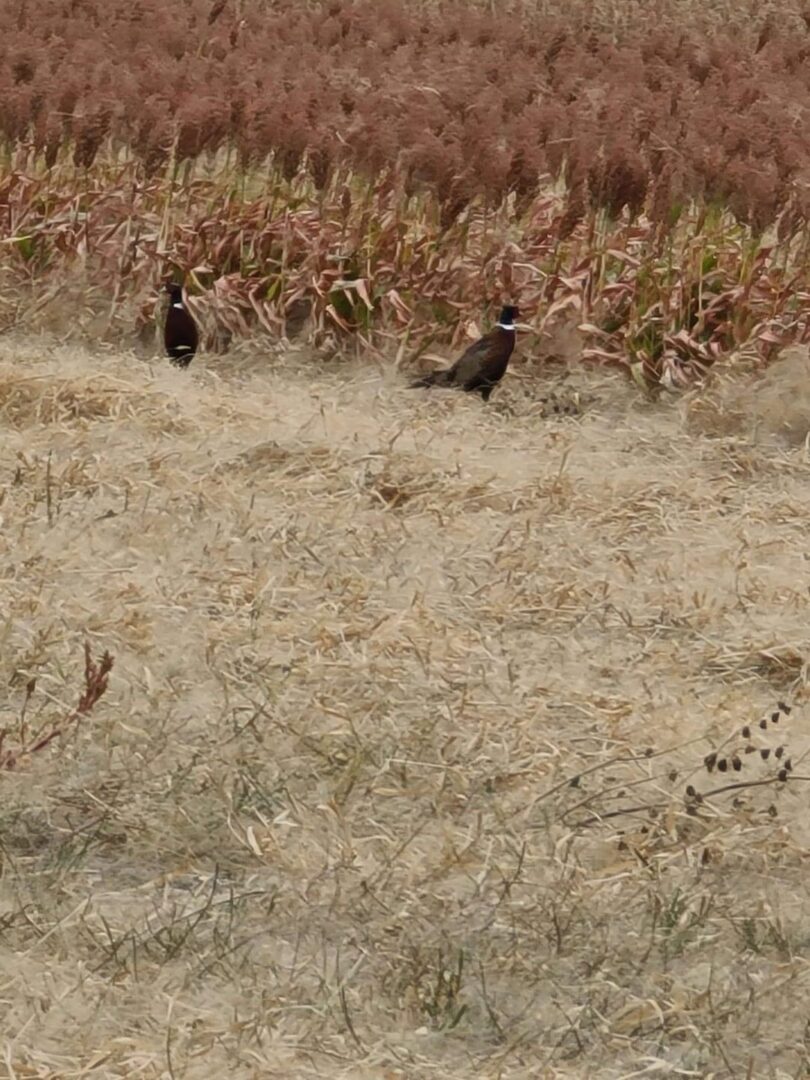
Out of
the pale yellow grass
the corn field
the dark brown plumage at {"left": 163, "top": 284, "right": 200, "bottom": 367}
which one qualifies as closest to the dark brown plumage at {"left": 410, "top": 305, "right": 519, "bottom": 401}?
the pale yellow grass

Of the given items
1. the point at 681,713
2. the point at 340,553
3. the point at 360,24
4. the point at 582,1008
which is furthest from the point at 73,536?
the point at 360,24

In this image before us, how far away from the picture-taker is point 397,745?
432cm

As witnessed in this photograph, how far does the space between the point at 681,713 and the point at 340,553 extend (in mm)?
1327

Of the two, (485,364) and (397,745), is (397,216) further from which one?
(397,745)

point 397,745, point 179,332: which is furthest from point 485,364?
point 397,745

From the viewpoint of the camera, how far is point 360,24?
14781mm

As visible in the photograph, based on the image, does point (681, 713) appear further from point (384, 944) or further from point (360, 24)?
point (360, 24)

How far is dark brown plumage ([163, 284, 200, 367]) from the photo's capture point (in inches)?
288

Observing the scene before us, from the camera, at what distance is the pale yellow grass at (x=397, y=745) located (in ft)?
11.1

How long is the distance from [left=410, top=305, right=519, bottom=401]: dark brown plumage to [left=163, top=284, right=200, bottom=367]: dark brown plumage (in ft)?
3.37

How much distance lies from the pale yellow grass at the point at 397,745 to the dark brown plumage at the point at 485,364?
0.95 ft

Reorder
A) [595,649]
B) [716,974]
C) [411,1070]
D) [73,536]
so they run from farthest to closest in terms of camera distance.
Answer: [73,536]
[595,649]
[716,974]
[411,1070]

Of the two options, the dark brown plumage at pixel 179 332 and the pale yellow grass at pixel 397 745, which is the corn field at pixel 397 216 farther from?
the pale yellow grass at pixel 397 745

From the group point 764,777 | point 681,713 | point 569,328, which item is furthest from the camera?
point 569,328
